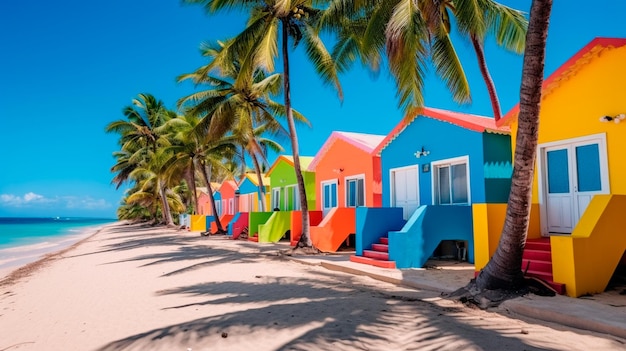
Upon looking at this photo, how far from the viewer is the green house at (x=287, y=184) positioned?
845 inches

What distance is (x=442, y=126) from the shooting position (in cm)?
→ 1230

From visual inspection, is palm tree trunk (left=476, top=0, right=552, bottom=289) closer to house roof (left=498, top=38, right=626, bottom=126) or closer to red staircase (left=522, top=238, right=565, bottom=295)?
red staircase (left=522, top=238, right=565, bottom=295)

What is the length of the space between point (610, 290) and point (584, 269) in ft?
2.66

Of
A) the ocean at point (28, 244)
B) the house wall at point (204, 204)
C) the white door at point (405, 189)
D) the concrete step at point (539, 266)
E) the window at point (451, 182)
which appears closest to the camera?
the concrete step at point (539, 266)

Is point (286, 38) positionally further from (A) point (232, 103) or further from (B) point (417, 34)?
(B) point (417, 34)

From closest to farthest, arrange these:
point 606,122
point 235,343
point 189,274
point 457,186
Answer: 1. point 235,343
2. point 606,122
3. point 189,274
4. point 457,186

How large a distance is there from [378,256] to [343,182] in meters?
6.80

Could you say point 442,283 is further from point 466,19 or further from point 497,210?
point 466,19

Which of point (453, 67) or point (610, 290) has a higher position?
point (453, 67)

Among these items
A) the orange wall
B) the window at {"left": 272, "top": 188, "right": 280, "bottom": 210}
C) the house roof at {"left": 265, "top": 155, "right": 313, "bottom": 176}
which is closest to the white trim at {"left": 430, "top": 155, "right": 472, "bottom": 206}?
the orange wall

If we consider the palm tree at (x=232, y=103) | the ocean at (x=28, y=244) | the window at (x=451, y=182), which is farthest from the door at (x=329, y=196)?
the ocean at (x=28, y=244)

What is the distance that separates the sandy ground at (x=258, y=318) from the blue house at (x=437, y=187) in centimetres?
184

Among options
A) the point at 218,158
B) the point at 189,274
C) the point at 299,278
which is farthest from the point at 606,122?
the point at 218,158

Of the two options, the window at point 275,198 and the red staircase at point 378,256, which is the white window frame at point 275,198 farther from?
the red staircase at point 378,256
